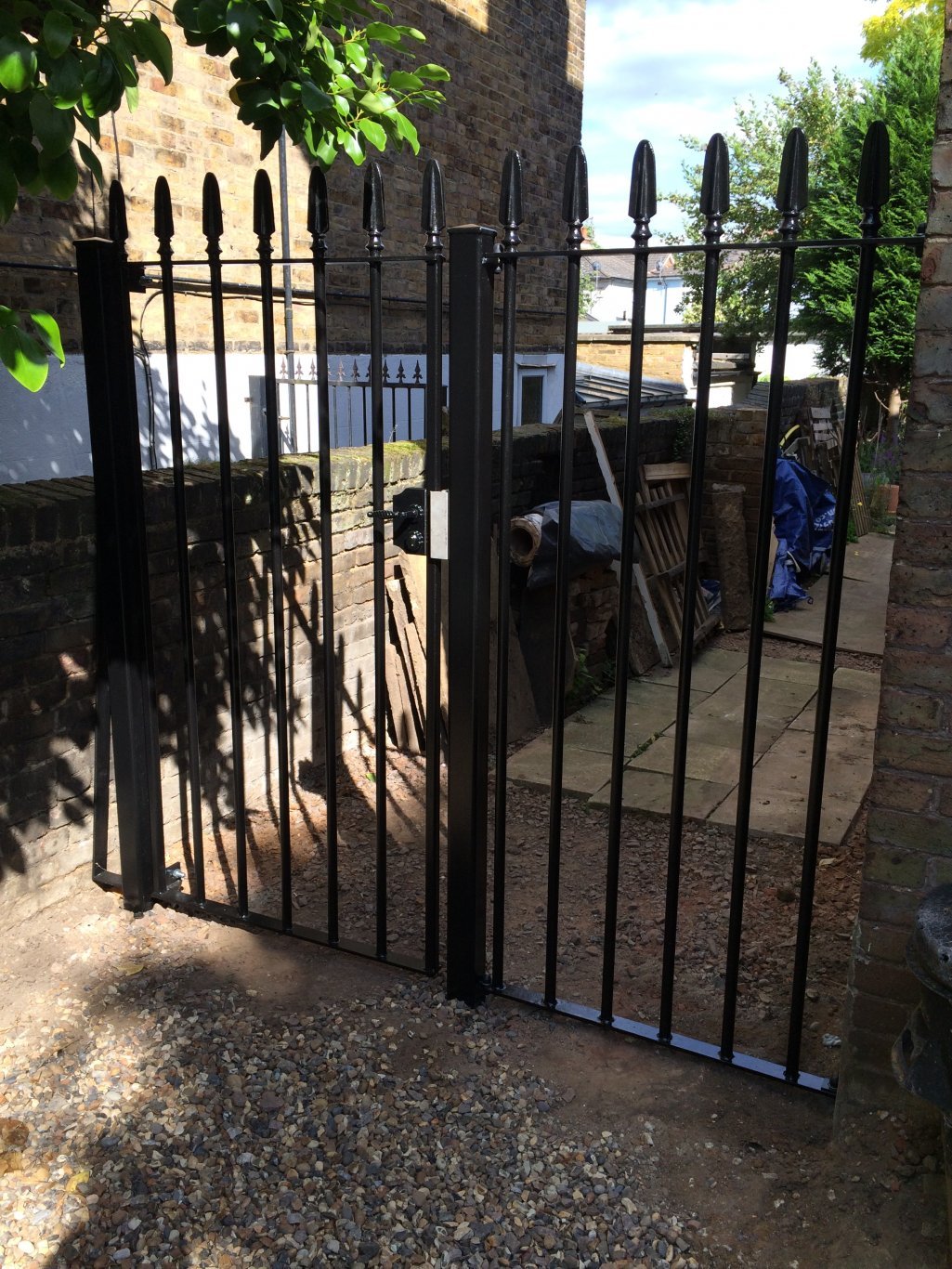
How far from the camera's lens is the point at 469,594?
2.79 metres

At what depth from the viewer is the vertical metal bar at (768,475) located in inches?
83.0

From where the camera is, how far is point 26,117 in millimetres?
2152

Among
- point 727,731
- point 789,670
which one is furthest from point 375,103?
point 789,670

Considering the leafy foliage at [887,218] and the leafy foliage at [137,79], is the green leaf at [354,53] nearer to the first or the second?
the leafy foliage at [137,79]

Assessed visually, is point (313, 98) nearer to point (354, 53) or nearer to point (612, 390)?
point (354, 53)

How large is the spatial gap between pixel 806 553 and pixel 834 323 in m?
13.1

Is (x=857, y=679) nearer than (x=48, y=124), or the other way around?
(x=48, y=124)

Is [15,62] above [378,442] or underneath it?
above

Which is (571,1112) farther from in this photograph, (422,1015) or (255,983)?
(255,983)

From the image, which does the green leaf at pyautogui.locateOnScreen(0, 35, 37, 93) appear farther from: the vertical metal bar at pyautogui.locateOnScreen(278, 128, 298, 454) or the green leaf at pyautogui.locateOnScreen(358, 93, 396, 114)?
the vertical metal bar at pyautogui.locateOnScreen(278, 128, 298, 454)

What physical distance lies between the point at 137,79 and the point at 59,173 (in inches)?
16.5

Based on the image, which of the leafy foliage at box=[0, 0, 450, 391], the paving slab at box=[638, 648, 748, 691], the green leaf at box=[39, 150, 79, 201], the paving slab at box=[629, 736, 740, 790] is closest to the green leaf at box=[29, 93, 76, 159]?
the leafy foliage at box=[0, 0, 450, 391]

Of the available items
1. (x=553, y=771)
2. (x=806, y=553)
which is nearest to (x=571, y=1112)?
(x=553, y=771)

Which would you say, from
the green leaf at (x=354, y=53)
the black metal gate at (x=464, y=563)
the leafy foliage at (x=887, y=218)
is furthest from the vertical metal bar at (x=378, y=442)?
the leafy foliage at (x=887, y=218)
